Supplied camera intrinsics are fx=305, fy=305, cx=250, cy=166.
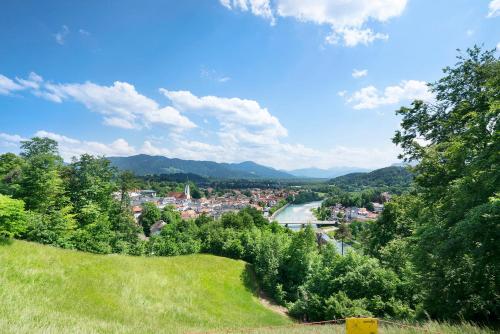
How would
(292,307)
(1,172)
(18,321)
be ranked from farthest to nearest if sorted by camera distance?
(1,172) → (292,307) → (18,321)

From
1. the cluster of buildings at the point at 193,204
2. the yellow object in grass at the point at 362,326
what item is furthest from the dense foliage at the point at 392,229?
the cluster of buildings at the point at 193,204

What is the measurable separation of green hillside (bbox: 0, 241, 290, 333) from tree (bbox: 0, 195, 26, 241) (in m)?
0.99

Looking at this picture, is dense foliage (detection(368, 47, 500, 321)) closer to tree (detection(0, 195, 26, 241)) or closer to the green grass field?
the green grass field

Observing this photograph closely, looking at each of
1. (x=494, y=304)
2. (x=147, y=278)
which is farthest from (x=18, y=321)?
(x=147, y=278)

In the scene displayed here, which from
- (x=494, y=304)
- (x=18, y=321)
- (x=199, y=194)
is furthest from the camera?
(x=199, y=194)

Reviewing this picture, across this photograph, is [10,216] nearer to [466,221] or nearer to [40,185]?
[40,185]

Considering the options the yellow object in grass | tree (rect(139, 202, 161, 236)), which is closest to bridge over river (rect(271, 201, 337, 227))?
tree (rect(139, 202, 161, 236))

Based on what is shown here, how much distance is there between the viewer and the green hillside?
866cm

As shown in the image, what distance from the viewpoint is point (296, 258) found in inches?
1185

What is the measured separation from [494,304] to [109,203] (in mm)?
35197

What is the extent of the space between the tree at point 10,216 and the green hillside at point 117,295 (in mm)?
989

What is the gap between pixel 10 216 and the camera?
690 inches

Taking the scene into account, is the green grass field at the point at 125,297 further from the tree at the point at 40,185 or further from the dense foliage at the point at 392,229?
the tree at the point at 40,185

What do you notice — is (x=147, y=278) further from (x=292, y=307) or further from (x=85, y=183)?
(x=85, y=183)
